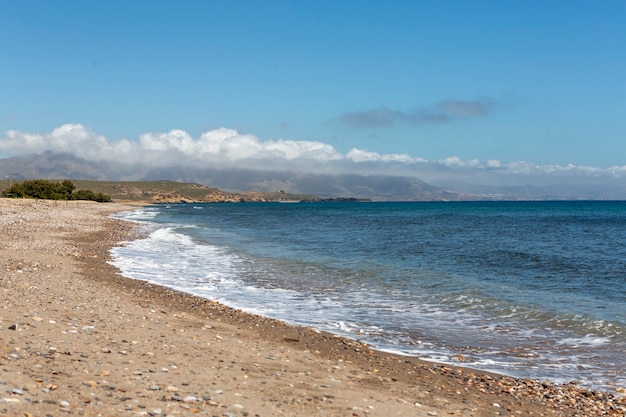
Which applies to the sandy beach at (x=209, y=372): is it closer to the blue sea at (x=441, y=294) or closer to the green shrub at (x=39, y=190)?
the blue sea at (x=441, y=294)

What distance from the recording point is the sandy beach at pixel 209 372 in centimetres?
778

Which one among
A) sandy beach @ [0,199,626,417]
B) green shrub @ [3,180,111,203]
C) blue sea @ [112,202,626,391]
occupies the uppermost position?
green shrub @ [3,180,111,203]

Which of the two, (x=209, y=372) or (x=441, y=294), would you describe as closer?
(x=209, y=372)

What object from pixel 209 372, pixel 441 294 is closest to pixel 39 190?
pixel 441 294

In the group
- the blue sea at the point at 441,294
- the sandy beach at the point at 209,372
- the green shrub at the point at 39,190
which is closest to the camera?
the sandy beach at the point at 209,372

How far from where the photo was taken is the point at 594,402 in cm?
1005

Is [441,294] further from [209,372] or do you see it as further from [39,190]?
[39,190]

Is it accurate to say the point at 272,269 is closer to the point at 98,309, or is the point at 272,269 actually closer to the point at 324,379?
the point at 98,309

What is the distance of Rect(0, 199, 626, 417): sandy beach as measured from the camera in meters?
7.78

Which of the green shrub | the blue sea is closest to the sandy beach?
the blue sea

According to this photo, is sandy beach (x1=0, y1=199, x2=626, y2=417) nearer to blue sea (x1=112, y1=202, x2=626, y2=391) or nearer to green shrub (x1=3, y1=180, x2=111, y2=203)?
blue sea (x1=112, y1=202, x2=626, y2=391)

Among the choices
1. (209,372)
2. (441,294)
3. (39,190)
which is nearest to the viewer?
(209,372)

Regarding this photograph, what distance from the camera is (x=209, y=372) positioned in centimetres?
970

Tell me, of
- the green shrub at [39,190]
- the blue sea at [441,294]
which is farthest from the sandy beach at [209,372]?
the green shrub at [39,190]
